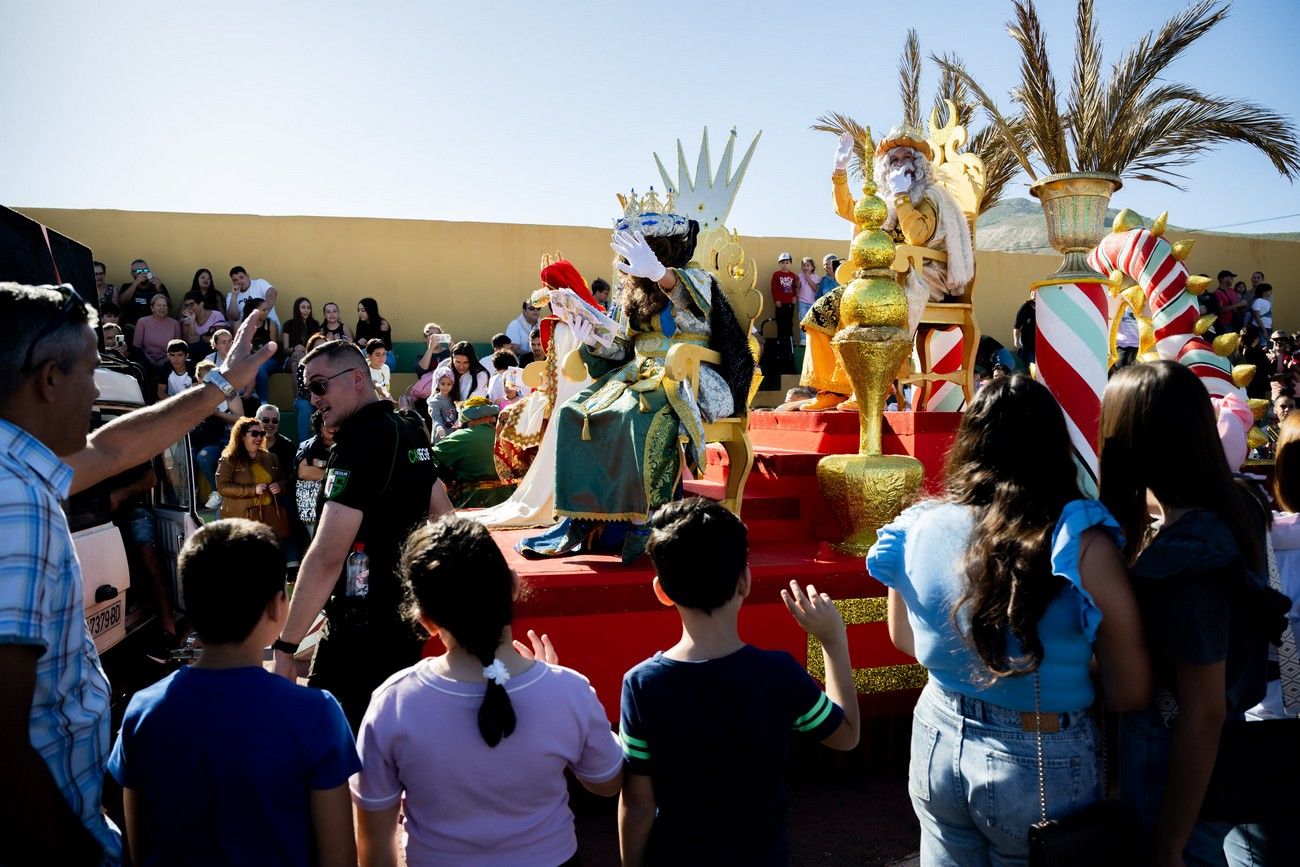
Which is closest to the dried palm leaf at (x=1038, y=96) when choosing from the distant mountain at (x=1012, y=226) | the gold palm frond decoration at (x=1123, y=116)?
the gold palm frond decoration at (x=1123, y=116)

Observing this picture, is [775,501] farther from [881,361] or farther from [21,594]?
[21,594]

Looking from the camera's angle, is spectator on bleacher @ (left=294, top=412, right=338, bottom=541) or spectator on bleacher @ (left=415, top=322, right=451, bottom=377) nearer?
spectator on bleacher @ (left=294, top=412, right=338, bottom=541)

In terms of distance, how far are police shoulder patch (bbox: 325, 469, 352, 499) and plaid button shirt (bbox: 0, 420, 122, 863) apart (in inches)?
43.8

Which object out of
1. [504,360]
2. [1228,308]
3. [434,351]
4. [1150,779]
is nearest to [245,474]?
[504,360]

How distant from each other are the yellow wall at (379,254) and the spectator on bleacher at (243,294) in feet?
4.02

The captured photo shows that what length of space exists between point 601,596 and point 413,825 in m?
1.82

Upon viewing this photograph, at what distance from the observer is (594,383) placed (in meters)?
4.42

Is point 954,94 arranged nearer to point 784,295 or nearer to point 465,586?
point 784,295

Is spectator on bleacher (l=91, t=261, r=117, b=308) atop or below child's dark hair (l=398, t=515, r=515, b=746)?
atop

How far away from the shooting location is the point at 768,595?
3693mm

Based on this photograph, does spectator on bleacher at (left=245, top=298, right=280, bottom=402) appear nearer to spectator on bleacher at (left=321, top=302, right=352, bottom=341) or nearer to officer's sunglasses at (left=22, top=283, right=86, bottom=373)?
spectator on bleacher at (left=321, top=302, right=352, bottom=341)

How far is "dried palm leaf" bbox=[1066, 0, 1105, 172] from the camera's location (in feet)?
23.0

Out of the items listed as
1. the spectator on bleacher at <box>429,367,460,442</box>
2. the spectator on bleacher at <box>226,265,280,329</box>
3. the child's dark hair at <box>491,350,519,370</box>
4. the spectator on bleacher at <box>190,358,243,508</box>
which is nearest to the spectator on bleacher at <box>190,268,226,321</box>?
the spectator on bleacher at <box>226,265,280,329</box>

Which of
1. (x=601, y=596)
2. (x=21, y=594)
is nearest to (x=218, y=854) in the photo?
(x=21, y=594)
